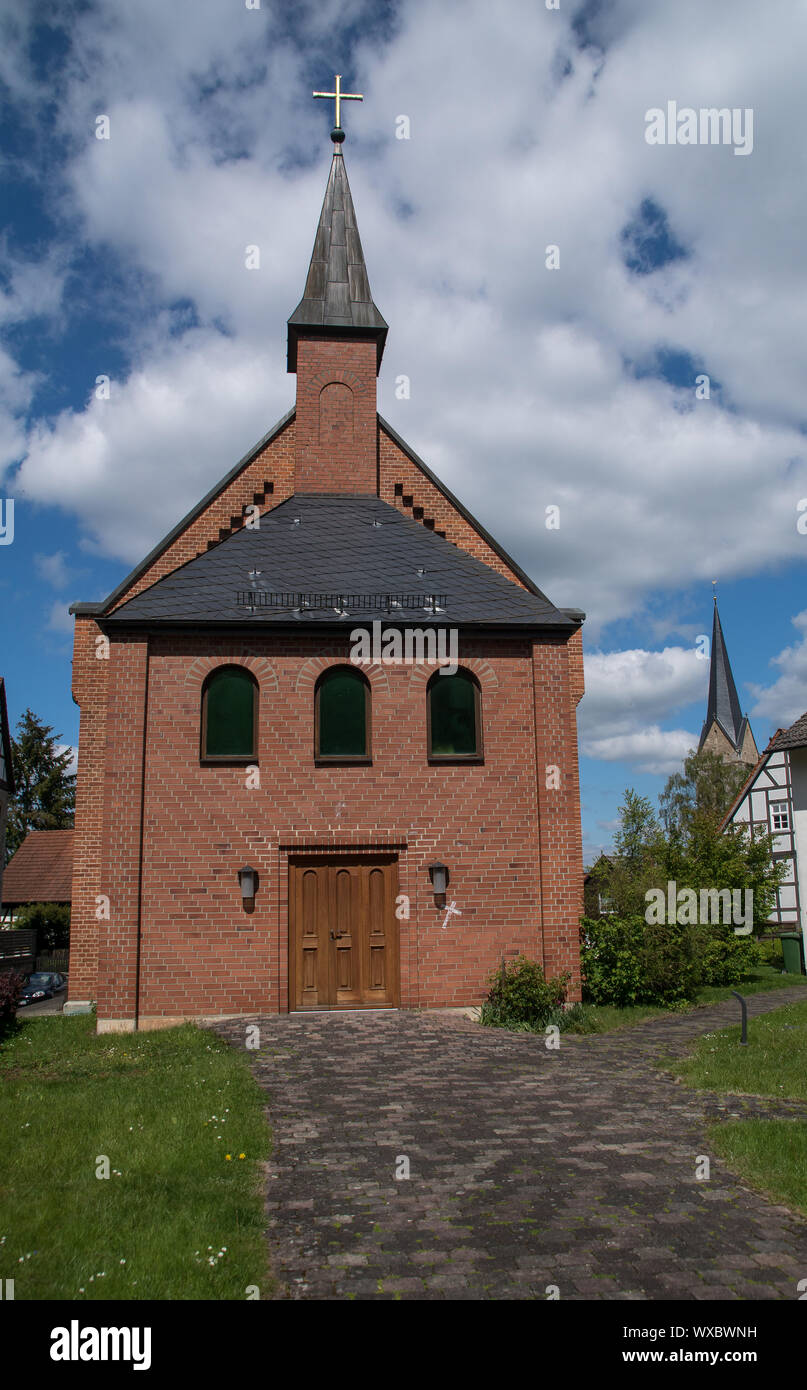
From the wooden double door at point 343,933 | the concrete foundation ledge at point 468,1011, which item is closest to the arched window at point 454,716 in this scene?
the wooden double door at point 343,933

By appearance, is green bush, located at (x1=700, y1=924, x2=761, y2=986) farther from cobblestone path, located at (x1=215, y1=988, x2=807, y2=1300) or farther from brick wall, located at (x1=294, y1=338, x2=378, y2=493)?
brick wall, located at (x1=294, y1=338, x2=378, y2=493)

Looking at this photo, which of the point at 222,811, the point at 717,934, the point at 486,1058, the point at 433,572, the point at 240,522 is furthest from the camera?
the point at 717,934

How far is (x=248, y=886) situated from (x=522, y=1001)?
4520 mm

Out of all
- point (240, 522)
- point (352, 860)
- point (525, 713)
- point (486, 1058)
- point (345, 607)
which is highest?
point (240, 522)

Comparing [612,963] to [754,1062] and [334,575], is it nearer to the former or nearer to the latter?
[754,1062]

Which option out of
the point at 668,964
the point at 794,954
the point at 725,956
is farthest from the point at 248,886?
the point at 794,954

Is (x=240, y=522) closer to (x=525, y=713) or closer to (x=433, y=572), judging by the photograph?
(x=433, y=572)

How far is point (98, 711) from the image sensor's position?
17250mm

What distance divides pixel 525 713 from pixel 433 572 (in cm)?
317

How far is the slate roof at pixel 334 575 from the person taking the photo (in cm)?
1529

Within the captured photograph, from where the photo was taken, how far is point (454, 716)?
15.5m
